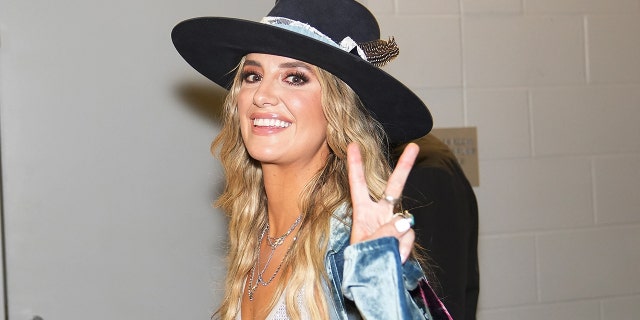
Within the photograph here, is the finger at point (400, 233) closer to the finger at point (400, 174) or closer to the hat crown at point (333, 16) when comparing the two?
the finger at point (400, 174)

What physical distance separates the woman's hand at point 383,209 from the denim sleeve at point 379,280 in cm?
2

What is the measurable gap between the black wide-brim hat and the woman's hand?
265 mm

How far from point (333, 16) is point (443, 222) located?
→ 617 millimetres

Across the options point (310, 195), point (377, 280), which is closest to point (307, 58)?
point (310, 195)

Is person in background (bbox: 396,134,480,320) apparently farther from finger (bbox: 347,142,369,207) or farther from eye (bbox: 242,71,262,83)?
finger (bbox: 347,142,369,207)

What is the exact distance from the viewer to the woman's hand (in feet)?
4.20

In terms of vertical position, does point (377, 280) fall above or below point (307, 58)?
below

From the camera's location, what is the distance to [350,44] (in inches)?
62.0

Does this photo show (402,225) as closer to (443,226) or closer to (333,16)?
(333,16)
